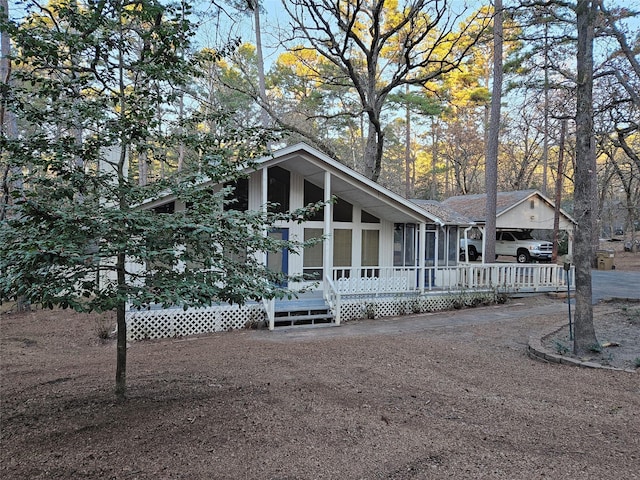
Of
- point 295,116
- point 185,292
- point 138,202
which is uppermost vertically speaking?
point 295,116

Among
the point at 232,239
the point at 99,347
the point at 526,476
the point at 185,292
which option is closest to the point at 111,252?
the point at 185,292

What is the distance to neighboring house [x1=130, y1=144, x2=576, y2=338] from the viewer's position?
948cm

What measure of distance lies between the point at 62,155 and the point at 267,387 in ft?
10.8

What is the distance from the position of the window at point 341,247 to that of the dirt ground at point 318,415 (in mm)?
4889

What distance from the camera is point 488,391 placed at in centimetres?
468

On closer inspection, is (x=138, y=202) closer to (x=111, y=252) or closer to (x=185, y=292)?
(x=111, y=252)

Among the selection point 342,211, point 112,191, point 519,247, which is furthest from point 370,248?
point 519,247

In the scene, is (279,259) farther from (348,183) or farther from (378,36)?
(378,36)

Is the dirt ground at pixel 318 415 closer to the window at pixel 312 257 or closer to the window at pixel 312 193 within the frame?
the window at pixel 312 257

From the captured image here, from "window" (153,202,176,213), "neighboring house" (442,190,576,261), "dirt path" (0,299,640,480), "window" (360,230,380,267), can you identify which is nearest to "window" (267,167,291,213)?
"window" (153,202,176,213)

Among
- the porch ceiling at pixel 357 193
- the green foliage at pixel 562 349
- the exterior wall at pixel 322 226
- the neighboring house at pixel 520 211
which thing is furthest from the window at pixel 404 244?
the neighboring house at pixel 520 211

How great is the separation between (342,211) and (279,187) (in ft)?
6.85

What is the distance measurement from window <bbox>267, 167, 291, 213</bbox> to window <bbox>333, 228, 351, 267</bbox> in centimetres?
180

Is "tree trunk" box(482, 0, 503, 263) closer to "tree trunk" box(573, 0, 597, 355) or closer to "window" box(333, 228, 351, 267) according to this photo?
"window" box(333, 228, 351, 267)
